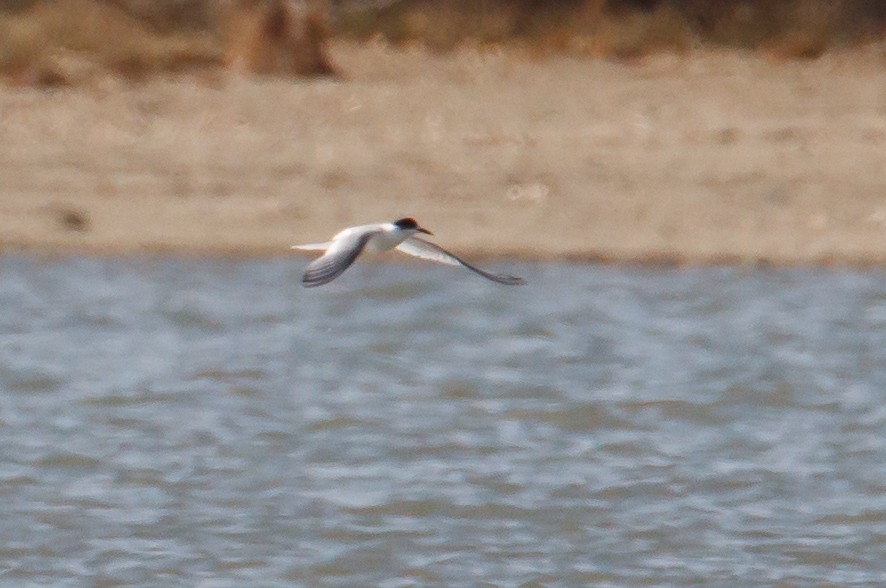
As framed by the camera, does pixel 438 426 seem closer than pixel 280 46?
Yes

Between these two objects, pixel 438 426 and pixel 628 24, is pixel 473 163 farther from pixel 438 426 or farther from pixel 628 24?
pixel 628 24

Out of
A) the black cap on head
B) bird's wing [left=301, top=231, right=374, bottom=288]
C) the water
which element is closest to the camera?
bird's wing [left=301, top=231, right=374, bottom=288]

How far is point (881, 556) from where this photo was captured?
6.01 metres

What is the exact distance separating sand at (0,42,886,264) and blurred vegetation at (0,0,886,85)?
72 cm

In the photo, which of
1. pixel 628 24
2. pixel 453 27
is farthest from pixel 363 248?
pixel 453 27

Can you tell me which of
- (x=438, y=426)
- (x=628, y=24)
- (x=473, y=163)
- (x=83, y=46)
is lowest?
(x=438, y=426)

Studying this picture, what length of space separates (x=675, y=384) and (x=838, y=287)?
153 cm

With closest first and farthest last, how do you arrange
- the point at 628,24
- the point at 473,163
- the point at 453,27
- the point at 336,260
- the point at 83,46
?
1. the point at 336,260
2. the point at 473,163
3. the point at 83,46
4. the point at 628,24
5. the point at 453,27

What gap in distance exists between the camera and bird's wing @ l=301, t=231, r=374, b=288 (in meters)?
5.63

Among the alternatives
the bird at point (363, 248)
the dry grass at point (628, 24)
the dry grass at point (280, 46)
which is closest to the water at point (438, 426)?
the bird at point (363, 248)

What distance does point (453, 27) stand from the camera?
14.7 m

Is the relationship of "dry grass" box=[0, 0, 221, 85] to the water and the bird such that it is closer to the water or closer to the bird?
the water

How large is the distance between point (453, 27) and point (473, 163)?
3.84 m

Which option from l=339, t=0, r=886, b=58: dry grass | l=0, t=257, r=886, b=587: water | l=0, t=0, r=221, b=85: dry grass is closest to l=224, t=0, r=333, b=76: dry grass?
l=0, t=0, r=221, b=85: dry grass
